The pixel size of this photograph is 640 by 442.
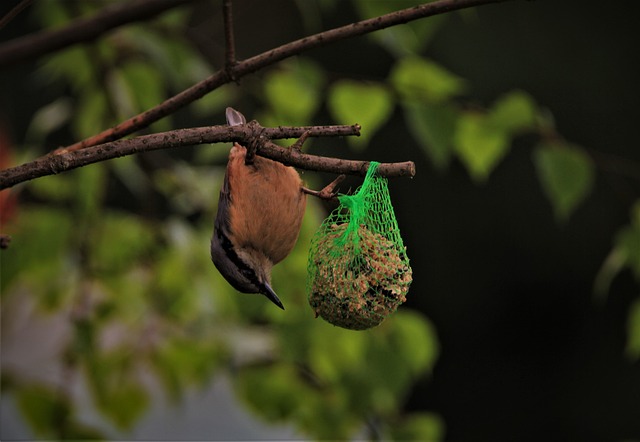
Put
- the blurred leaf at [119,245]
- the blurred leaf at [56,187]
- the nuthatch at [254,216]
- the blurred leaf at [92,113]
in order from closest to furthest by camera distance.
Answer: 1. the nuthatch at [254,216]
2. the blurred leaf at [119,245]
3. the blurred leaf at [92,113]
4. the blurred leaf at [56,187]

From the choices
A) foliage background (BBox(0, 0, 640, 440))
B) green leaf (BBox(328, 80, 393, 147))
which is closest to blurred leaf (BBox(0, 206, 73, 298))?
foliage background (BBox(0, 0, 640, 440))

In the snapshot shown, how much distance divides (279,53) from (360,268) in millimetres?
376

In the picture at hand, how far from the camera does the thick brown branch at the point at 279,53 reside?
1.55 meters

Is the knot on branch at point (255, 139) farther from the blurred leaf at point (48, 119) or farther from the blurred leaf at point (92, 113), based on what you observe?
the blurred leaf at point (48, 119)

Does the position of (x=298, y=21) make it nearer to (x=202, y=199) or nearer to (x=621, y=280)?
(x=621, y=280)

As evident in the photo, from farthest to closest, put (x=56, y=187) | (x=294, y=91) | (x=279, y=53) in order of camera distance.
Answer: (x=56, y=187), (x=294, y=91), (x=279, y=53)

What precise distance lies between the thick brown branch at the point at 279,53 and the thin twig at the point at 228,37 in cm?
1

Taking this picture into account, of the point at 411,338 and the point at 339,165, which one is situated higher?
the point at 339,165

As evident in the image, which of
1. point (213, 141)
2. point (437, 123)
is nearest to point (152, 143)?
point (213, 141)

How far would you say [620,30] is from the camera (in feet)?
21.0

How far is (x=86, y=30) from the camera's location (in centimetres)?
→ 221

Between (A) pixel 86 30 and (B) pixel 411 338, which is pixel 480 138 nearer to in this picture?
(B) pixel 411 338

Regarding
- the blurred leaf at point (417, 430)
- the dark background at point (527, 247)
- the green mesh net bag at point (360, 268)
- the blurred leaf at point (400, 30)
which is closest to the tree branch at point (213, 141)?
the green mesh net bag at point (360, 268)

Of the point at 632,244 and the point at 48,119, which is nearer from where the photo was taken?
the point at 632,244
